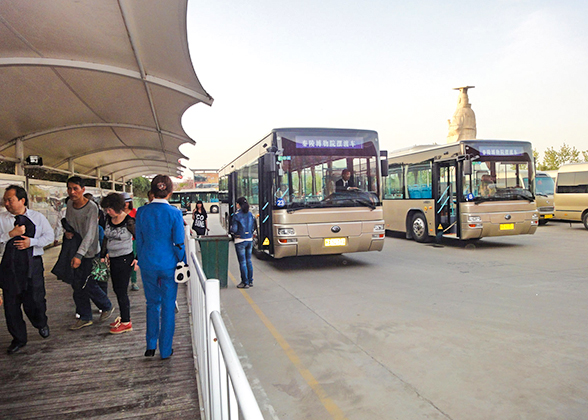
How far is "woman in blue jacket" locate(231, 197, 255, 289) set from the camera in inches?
322

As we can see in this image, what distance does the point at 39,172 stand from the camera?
14.9 metres

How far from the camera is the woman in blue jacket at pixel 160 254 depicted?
4.05 m

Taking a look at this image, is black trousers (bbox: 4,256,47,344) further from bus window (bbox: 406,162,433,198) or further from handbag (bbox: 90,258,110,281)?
bus window (bbox: 406,162,433,198)

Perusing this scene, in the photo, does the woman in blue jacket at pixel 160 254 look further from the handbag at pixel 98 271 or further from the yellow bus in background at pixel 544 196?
the yellow bus in background at pixel 544 196

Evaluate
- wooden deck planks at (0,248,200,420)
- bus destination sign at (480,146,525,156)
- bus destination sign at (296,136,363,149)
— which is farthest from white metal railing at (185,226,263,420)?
bus destination sign at (480,146,525,156)

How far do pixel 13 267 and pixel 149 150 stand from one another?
1132 centimetres

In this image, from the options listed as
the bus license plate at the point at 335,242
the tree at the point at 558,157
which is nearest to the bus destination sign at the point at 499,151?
the bus license plate at the point at 335,242

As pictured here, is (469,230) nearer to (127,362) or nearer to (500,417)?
(500,417)

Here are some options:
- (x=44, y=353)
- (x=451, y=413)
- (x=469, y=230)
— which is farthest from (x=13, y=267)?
(x=469, y=230)

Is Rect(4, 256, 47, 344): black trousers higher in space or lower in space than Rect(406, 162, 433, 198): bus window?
lower

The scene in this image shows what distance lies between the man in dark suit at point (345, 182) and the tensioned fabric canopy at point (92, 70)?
11.0ft

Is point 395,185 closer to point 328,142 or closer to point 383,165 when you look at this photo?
point 383,165

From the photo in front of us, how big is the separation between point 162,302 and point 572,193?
20.0 m

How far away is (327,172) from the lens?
31.1 feet
